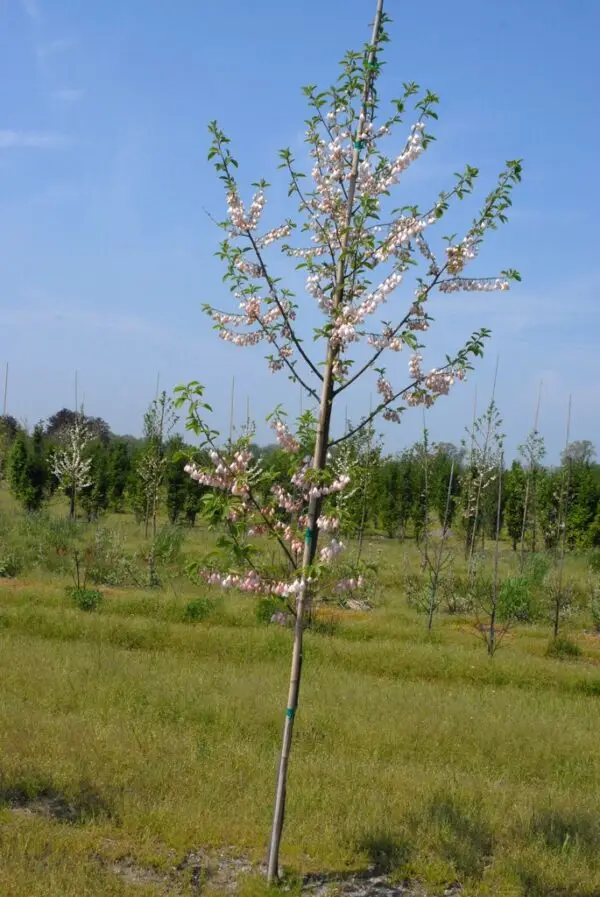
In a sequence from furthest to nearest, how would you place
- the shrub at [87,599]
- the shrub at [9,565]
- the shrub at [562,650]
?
the shrub at [9,565]
the shrub at [562,650]
the shrub at [87,599]

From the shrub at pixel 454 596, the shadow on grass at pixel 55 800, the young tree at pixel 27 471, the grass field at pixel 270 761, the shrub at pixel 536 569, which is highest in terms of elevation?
the young tree at pixel 27 471

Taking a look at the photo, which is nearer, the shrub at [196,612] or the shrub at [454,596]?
the shrub at [196,612]

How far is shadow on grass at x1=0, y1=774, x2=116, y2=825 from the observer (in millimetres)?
6156

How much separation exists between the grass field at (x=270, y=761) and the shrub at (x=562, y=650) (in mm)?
2156

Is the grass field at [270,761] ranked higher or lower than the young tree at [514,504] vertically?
lower

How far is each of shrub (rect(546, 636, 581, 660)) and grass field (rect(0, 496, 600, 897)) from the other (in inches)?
84.9

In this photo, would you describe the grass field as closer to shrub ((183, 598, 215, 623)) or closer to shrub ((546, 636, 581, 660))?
shrub ((183, 598, 215, 623))

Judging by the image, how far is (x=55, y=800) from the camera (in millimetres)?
6449

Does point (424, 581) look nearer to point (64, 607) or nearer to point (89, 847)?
point (64, 607)

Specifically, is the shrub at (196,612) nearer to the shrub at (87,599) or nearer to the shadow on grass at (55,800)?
the shrub at (87,599)

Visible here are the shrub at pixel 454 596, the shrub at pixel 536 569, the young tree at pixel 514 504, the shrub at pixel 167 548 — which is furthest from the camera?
the young tree at pixel 514 504

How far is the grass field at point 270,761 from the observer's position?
561 cm

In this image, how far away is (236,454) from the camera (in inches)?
191

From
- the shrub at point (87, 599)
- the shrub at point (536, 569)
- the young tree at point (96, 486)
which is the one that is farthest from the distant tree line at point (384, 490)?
the shrub at point (87, 599)
